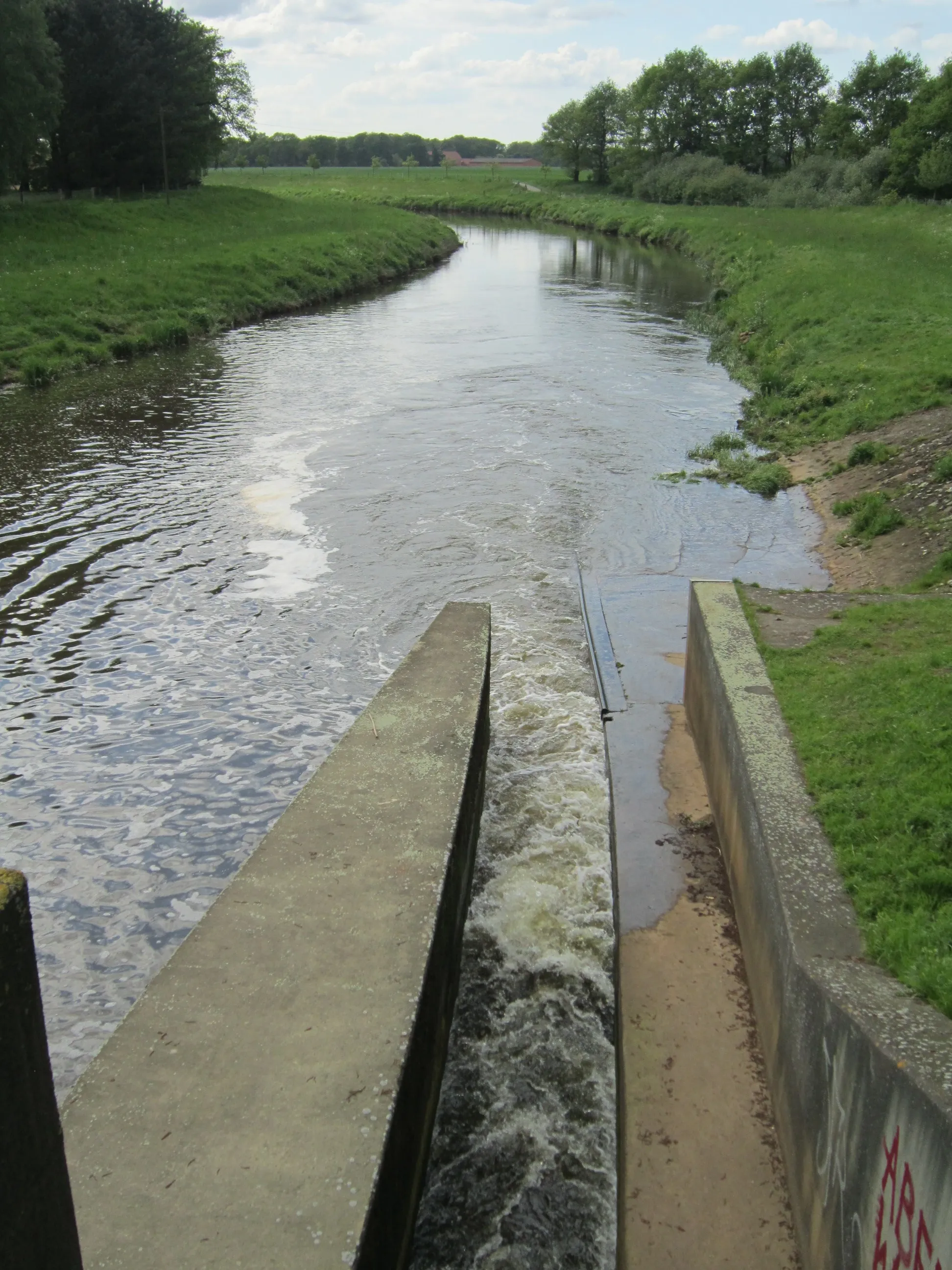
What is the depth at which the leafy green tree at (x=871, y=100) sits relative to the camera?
7512cm

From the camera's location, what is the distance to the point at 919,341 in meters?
18.2

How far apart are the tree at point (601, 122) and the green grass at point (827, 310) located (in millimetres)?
53479

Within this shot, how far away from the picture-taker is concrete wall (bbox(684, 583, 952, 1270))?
10.8 feet

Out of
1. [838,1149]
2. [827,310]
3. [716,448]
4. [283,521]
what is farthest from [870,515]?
[827,310]

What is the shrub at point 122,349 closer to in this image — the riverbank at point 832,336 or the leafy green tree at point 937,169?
the riverbank at point 832,336

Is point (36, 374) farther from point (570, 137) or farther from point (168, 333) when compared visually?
point (570, 137)

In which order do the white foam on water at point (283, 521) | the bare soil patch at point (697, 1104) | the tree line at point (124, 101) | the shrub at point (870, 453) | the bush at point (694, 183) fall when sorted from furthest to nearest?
the bush at point (694, 183)
the tree line at point (124, 101)
the shrub at point (870, 453)
the white foam on water at point (283, 521)
the bare soil patch at point (697, 1104)

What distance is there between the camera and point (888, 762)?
581 centimetres

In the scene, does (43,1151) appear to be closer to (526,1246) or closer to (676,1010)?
(526,1246)

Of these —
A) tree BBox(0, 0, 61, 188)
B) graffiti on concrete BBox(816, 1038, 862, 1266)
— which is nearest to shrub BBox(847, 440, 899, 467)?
graffiti on concrete BBox(816, 1038, 862, 1266)

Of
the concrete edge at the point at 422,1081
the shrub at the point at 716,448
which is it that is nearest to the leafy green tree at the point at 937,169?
the shrub at the point at 716,448

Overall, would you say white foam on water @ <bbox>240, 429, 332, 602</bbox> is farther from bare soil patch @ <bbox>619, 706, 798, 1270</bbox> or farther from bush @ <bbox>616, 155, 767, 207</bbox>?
bush @ <bbox>616, 155, 767, 207</bbox>

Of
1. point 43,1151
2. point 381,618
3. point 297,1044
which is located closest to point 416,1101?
point 297,1044

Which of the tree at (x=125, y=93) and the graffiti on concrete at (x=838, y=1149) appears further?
the tree at (x=125, y=93)
